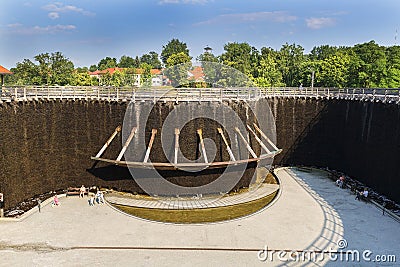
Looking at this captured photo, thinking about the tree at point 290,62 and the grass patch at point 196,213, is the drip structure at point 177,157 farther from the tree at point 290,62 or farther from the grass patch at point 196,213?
the tree at point 290,62

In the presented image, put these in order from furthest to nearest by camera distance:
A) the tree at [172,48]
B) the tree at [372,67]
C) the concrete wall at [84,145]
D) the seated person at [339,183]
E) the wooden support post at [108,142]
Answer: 1. the tree at [172,48]
2. the tree at [372,67]
3. the seated person at [339,183]
4. the wooden support post at [108,142]
5. the concrete wall at [84,145]

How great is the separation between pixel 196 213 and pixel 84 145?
31.5 feet

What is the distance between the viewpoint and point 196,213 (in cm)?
2102

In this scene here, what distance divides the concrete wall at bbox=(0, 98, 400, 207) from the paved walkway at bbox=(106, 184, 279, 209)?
108 cm

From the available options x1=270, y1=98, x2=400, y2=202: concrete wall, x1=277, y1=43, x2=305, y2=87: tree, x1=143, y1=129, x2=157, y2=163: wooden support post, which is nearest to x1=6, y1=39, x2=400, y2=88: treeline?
x1=277, y1=43, x2=305, y2=87: tree

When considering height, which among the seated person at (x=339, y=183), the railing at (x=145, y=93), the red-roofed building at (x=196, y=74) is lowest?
the seated person at (x=339, y=183)

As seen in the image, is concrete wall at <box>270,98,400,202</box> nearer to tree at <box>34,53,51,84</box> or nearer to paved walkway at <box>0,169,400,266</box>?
paved walkway at <box>0,169,400,266</box>

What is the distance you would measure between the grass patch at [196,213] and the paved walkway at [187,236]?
814 millimetres

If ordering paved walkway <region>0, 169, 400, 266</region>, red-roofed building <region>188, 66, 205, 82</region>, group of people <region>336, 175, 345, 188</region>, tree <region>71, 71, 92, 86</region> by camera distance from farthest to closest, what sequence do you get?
tree <region>71, 71, 92, 86</region> → red-roofed building <region>188, 66, 205, 82</region> → group of people <region>336, 175, 345, 188</region> → paved walkway <region>0, 169, 400, 266</region>

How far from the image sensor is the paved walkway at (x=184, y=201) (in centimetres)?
2231

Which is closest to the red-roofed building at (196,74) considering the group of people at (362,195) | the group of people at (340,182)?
the group of people at (340,182)

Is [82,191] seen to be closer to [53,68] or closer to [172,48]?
[53,68]

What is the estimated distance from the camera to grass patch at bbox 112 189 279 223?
20016mm

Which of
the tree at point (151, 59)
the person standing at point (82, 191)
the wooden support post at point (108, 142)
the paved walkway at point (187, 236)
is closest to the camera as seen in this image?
the paved walkway at point (187, 236)
